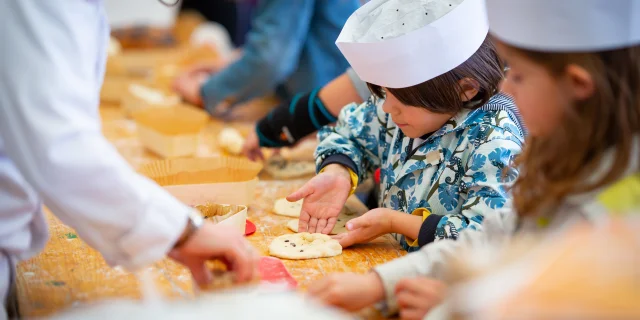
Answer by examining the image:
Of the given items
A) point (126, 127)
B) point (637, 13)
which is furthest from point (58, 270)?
point (126, 127)

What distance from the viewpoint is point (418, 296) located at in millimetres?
1072

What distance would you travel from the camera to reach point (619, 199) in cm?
90

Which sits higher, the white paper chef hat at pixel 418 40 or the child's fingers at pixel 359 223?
the white paper chef hat at pixel 418 40

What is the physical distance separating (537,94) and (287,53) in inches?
69.0

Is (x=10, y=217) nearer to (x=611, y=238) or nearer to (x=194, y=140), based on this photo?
(x=611, y=238)

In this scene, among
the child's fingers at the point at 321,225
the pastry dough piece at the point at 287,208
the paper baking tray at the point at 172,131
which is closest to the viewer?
the child's fingers at the point at 321,225

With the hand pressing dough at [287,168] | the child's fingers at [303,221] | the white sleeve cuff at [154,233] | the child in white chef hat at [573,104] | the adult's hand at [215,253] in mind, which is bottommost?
the hand pressing dough at [287,168]

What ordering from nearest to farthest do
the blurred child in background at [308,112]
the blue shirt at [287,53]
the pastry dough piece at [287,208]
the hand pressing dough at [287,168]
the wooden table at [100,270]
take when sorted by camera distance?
the wooden table at [100,270] < the pastry dough piece at [287,208] < the blurred child in background at [308,112] < the hand pressing dough at [287,168] < the blue shirt at [287,53]

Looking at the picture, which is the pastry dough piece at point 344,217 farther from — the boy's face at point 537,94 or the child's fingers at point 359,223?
the boy's face at point 537,94

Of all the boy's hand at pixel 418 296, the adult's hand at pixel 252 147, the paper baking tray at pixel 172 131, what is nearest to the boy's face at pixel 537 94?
the boy's hand at pixel 418 296

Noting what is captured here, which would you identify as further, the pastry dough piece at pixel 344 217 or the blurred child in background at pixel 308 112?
the blurred child in background at pixel 308 112

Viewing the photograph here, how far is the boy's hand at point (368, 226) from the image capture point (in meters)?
1.42

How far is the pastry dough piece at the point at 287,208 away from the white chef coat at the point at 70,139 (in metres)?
0.68

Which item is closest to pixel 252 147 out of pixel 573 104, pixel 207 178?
pixel 207 178
